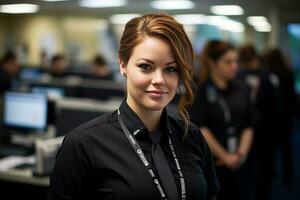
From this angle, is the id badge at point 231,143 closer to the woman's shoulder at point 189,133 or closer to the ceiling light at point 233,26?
the woman's shoulder at point 189,133

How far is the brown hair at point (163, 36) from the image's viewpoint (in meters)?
1.18

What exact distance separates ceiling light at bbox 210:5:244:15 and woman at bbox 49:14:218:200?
821 centimetres

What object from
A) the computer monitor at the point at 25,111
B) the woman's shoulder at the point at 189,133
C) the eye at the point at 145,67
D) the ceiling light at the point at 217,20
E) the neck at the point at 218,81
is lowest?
the ceiling light at the point at 217,20

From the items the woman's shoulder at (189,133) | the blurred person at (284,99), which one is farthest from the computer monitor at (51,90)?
the woman's shoulder at (189,133)

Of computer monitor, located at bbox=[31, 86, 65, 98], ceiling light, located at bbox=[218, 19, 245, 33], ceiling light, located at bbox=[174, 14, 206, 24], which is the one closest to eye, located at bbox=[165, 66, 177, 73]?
computer monitor, located at bbox=[31, 86, 65, 98]

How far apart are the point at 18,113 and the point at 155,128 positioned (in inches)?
83.4

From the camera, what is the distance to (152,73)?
3.88 feet

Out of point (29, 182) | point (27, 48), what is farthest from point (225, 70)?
point (27, 48)

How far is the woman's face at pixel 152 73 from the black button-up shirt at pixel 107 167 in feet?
0.27

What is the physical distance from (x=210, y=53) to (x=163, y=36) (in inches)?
55.7

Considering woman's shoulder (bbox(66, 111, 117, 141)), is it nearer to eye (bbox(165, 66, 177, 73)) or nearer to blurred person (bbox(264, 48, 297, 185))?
eye (bbox(165, 66, 177, 73))

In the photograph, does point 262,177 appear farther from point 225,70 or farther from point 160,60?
point 160,60

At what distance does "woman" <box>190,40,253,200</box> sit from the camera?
249cm

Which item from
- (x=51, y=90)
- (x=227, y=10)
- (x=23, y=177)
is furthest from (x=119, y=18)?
(x=23, y=177)
